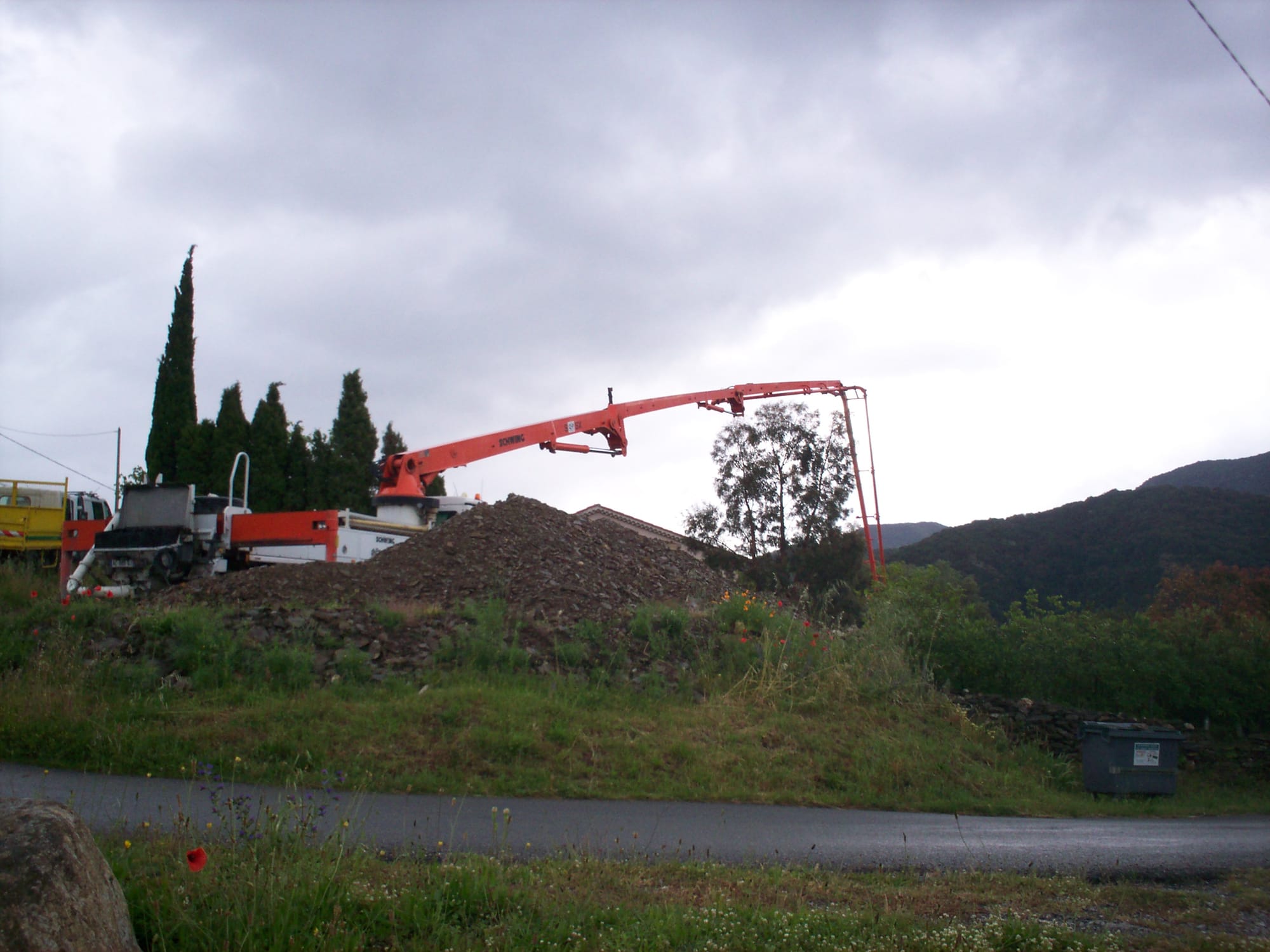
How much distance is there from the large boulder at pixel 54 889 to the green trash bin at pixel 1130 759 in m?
11.3

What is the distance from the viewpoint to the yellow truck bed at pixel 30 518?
26312 mm

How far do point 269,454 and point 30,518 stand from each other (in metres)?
9.97

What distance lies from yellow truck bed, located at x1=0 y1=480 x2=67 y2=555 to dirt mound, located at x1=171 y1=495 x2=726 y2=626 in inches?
512

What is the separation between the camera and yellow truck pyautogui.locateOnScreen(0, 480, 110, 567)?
26.2 metres

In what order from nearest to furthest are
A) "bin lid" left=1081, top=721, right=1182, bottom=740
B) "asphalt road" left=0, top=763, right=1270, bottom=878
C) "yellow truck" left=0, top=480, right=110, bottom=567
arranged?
"asphalt road" left=0, top=763, right=1270, bottom=878 < "bin lid" left=1081, top=721, right=1182, bottom=740 < "yellow truck" left=0, top=480, right=110, bottom=567

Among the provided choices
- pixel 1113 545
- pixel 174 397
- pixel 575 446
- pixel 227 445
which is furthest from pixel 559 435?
pixel 1113 545

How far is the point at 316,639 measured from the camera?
12.2 m

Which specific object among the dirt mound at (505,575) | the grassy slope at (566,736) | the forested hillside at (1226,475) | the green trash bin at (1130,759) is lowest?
the green trash bin at (1130,759)

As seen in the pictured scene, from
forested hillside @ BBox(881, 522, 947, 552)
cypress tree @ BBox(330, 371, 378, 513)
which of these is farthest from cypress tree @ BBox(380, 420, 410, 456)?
forested hillside @ BBox(881, 522, 947, 552)

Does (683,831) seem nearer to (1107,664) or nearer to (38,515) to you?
(1107,664)

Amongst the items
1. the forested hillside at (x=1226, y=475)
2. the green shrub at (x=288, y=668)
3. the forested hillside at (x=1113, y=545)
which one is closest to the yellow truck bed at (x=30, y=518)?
the green shrub at (x=288, y=668)

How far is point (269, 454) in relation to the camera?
3638 cm

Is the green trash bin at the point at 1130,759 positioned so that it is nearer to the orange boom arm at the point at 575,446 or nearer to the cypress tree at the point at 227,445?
the orange boom arm at the point at 575,446

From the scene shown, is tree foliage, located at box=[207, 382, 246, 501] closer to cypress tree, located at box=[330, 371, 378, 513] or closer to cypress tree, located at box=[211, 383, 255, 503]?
cypress tree, located at box=[211, 383, 255, 503]
